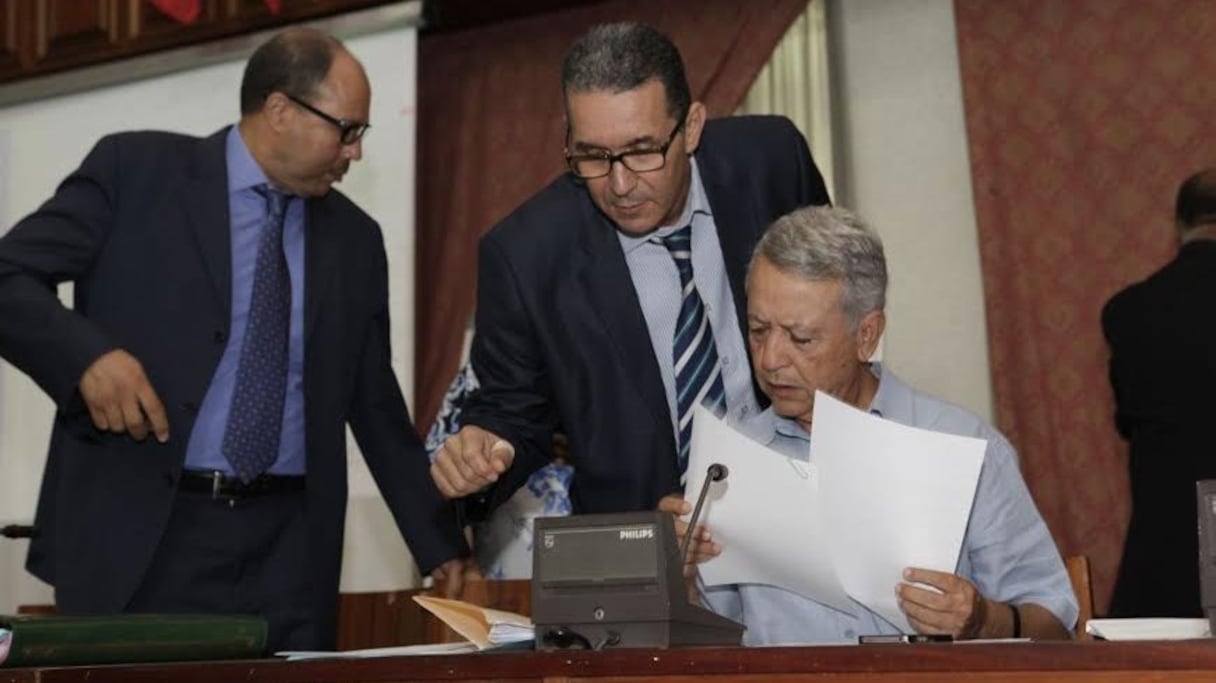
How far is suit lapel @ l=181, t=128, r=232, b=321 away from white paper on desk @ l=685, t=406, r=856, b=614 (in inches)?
46.8

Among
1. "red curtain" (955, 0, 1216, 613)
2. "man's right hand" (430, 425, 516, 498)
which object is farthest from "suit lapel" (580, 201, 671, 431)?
"red curtain" (955, 0, 1216, 613)

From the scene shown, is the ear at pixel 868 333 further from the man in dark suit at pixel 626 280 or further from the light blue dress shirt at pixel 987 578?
the man in dark suit at pixel 626 280

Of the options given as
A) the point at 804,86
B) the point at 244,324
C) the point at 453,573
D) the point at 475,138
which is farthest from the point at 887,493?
the point at 475,138

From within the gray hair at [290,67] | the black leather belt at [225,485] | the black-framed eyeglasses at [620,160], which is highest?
the gray hair at [290,67]

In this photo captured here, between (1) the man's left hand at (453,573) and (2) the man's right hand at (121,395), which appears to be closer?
(2) the man's right hand at (121,395)

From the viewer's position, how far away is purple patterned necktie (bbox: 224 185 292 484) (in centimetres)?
270

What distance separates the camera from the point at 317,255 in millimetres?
2930

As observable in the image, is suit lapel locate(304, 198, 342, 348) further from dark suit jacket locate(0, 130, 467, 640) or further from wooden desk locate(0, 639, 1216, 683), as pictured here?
wooden desk locate(0, 639, 1216, 683)

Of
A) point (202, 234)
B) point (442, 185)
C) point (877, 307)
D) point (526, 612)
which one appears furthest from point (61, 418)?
point (442, 185)

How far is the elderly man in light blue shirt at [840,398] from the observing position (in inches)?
75.9

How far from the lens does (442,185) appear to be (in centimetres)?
514

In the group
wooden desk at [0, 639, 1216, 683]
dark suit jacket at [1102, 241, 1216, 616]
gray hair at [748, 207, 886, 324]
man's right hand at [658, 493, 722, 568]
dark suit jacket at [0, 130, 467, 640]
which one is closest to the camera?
wooden desk at [0, 639, 1216, 683]

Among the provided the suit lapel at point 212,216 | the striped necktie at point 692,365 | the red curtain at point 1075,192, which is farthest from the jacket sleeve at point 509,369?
the red curtain at point 1075,192

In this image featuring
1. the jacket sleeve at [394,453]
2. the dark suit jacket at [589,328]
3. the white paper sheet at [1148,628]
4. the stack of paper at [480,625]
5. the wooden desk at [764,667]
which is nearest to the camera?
the wooden desk at [764,667]
